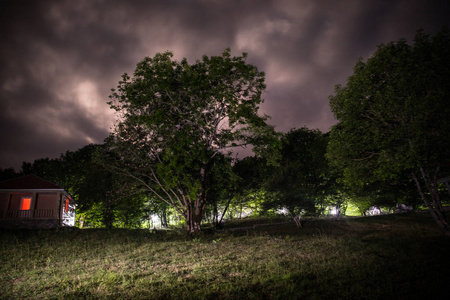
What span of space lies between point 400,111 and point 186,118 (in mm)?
14139

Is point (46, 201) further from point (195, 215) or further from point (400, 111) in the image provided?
point (400, 111)

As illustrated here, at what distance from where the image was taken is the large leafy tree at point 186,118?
1575 centimetres

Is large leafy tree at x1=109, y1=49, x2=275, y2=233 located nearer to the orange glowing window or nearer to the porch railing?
the porch railing

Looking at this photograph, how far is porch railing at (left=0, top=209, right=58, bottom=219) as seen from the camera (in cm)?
2237

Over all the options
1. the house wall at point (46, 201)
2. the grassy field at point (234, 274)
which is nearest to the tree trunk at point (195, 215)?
the grassy field at point (234, 274)

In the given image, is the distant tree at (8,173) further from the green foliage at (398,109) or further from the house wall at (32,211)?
the green foliage at (398,109)

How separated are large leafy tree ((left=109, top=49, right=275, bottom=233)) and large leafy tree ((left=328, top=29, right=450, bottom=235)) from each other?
5.82m

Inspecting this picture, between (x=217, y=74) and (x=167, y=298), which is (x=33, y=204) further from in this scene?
(x=167, y=298)

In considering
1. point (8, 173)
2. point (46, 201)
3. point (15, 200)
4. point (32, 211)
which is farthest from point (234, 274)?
point (8, 173)

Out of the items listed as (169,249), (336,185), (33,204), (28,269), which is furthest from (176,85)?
(33,204)

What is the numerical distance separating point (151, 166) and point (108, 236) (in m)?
6.31

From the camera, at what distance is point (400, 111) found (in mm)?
10555

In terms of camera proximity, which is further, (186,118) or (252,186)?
(252,186)

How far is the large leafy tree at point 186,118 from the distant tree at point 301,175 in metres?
4.64
